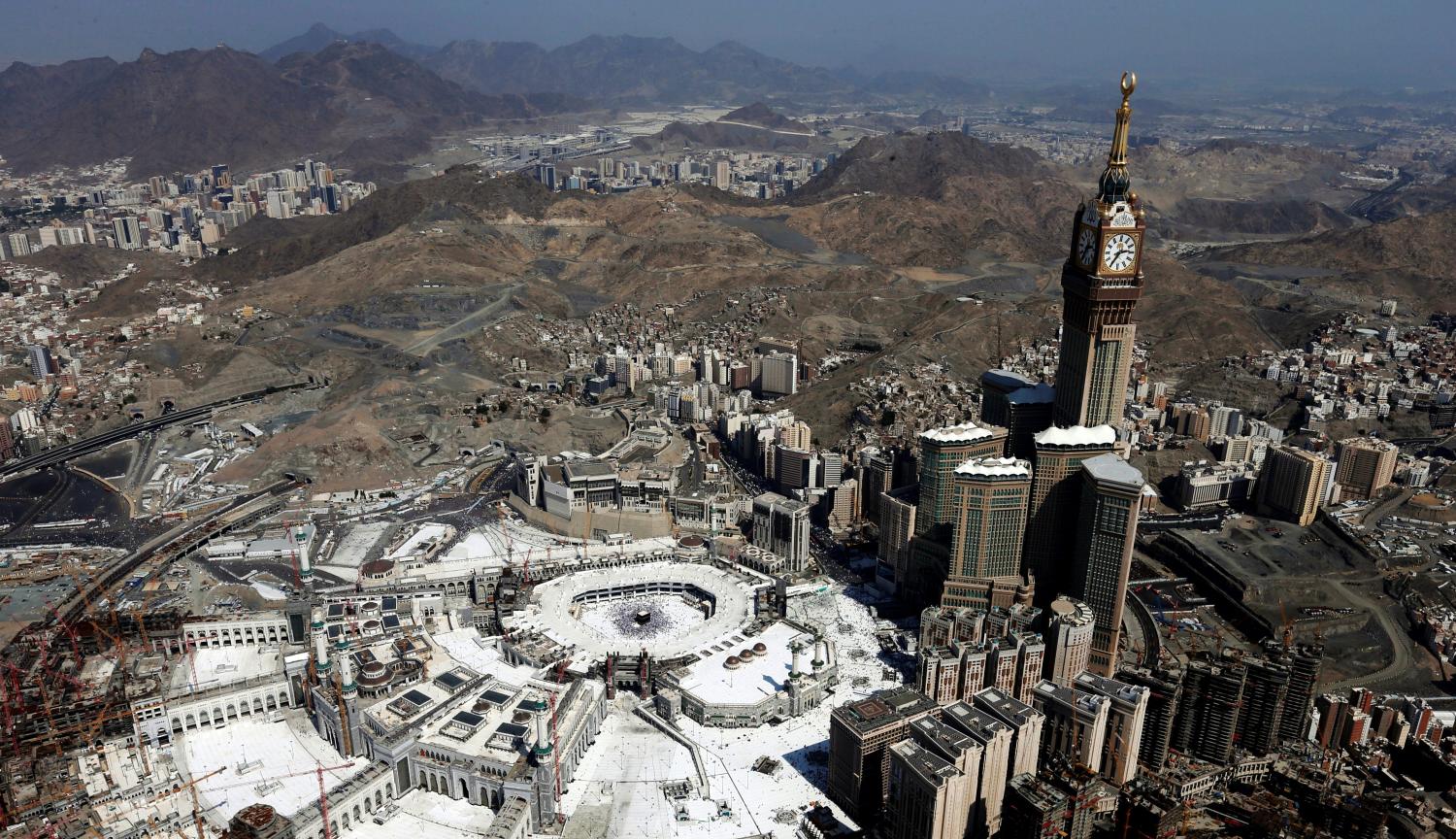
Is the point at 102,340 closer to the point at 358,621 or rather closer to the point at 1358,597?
the point at 358,621

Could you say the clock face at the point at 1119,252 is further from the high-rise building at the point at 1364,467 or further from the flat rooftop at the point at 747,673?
the high-rise building at the point at 1364,467

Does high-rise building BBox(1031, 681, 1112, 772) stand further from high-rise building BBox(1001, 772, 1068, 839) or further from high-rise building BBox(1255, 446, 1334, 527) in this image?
high-rise building BBox(1255, 446, 1334, 527)

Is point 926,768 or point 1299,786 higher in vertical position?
point 926,768

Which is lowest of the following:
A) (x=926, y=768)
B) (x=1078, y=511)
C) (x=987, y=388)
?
(x=926, y=768)

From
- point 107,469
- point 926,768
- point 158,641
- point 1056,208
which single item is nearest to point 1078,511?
point 926,768

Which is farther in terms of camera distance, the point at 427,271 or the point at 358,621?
the point at 427,271

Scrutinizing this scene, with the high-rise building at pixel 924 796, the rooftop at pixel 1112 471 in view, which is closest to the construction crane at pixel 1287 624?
the rooftop at pixel 1112 471
